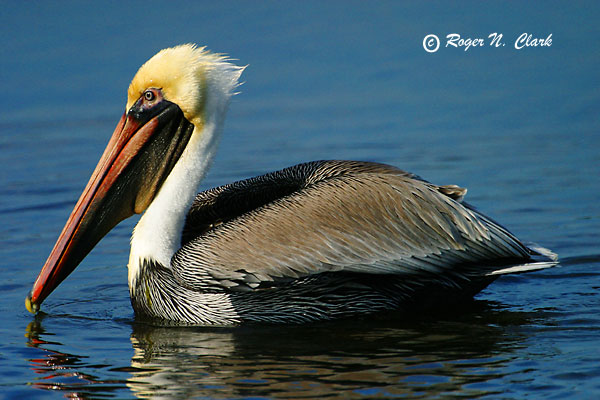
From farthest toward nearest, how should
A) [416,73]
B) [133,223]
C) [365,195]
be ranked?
[416,73], [133,223], [365,195]

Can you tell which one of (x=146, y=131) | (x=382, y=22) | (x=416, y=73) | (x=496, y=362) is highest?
(x=382, y=22)

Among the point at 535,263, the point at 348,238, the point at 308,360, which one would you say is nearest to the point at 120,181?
the point at 348,238

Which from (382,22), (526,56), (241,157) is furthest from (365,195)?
(382,22)

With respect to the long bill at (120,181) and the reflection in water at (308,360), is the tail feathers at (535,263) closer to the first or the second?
the reflection in water at (308,360)

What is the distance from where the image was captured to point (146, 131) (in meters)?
5.96

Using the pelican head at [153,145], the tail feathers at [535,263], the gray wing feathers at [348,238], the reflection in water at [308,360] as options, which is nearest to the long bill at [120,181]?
the pelican head at [153,145]

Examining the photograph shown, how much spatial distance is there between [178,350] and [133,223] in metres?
3.05

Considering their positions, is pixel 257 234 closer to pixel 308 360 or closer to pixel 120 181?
pixel 308 360

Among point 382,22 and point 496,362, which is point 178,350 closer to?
point 496,362

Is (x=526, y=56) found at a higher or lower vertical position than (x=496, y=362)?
higher

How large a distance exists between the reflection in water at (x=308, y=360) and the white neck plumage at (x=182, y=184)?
0.44m

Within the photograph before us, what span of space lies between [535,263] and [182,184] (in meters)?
2.04

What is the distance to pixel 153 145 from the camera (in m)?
6.00

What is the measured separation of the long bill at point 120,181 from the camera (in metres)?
5.89
